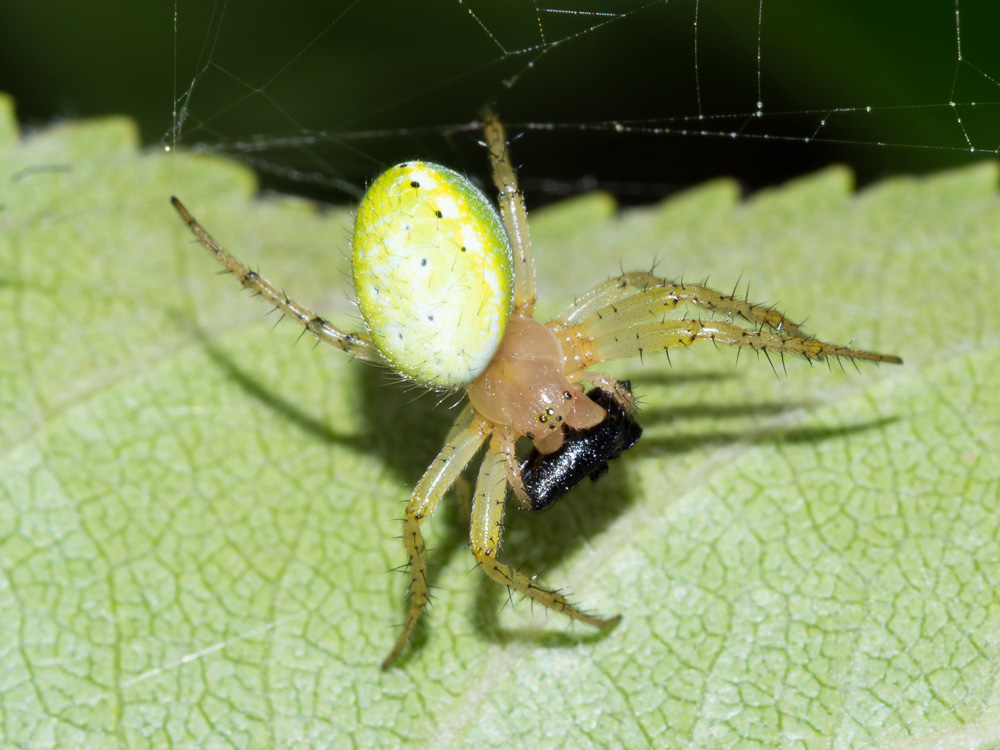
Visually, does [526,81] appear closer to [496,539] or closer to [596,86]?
[596,86]

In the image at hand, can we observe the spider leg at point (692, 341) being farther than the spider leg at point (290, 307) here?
No

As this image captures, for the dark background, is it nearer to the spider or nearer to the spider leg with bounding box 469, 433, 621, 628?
the spider

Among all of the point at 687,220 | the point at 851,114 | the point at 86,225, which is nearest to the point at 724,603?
the point at 687,220

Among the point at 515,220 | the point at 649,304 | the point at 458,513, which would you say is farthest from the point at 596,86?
the point at 458,513

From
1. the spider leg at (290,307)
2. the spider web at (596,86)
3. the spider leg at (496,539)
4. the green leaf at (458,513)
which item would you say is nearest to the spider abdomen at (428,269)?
the spider leg at (290,307)

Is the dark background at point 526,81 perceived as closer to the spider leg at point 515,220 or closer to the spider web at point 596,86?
the spider web at point 596,86
